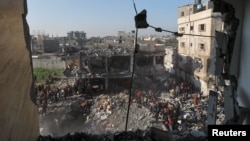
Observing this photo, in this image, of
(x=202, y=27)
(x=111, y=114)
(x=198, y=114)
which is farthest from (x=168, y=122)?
(x=202, y=27)

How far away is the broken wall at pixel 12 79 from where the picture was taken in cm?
91

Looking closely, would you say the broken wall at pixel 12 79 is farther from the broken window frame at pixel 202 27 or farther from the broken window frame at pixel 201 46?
the broken window frame at pixel 201 46

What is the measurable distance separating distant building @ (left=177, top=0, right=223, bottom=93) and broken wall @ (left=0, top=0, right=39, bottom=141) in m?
8.95

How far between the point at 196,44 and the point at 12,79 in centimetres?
1110

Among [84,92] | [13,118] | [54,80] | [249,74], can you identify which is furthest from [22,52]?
[54,80]

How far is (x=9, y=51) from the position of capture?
1.00 m

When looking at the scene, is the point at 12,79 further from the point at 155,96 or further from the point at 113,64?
the point at 113,64

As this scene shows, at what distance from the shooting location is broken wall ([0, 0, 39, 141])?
35.7 inches

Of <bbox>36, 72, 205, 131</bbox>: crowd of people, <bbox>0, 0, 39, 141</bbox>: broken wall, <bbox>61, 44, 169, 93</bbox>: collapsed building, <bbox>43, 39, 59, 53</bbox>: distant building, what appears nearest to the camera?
<bbox>0, 0, 39, 141</bbox>: broken wall

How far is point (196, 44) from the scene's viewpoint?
11.3 metres

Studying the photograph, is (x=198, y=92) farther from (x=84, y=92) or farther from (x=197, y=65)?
(x=84, y=92)

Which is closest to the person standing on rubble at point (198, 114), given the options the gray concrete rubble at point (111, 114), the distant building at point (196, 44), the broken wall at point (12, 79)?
the gray concrete rubble at point (111, 114)

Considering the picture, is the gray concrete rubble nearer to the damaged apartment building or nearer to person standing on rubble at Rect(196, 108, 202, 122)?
person standing on rubble at Rect(196, 108, 202, 122)

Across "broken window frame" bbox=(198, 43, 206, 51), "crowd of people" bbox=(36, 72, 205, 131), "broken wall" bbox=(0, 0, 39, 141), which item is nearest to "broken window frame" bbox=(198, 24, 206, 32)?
"broken window frame" bbox=(198, 43, 206, 51)
